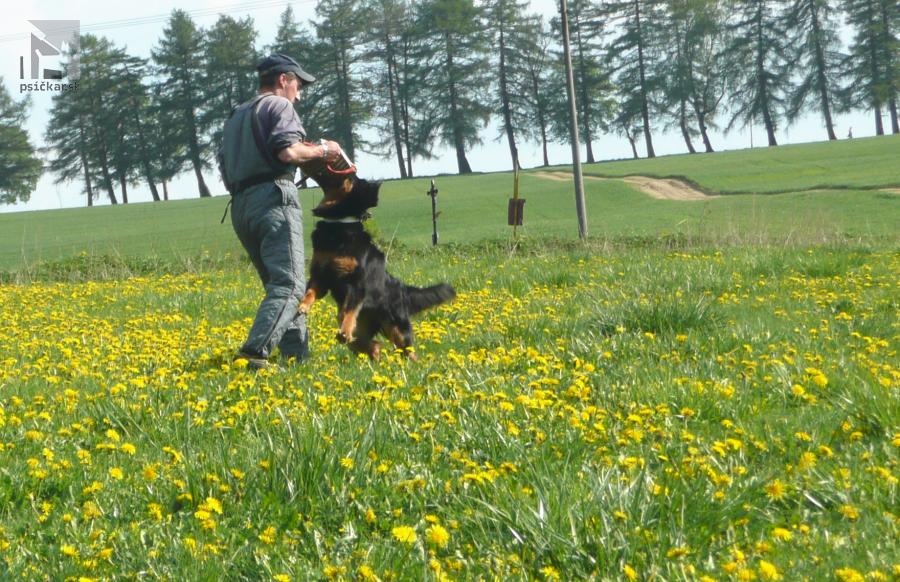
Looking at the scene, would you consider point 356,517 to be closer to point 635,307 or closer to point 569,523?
point 569,523

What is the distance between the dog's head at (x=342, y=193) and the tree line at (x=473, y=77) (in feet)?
200

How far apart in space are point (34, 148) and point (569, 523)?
264 feet

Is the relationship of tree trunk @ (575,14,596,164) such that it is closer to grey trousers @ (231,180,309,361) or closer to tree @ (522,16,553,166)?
tree @ (522,16,553,166)

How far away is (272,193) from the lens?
670 cm

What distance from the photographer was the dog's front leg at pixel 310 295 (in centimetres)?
664

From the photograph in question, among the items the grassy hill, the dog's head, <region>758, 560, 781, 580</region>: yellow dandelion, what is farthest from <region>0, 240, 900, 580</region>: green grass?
the grassy hill

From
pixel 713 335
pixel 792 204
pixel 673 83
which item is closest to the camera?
pixel 713 335

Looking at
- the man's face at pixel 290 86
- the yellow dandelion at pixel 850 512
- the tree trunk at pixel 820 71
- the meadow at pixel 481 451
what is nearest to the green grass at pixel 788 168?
the tree trunk at pixel 820 71

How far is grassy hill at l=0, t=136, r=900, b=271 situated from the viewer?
2517 centimetres

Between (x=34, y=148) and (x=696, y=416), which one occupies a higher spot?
(x=34, y=148)

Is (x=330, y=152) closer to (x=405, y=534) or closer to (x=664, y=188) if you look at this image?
(x=405, y=534)

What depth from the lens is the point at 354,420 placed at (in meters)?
4.34

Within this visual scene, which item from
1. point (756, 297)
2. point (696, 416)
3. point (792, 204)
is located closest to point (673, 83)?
point (792, 204)

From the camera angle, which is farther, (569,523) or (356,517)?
(356,517)
